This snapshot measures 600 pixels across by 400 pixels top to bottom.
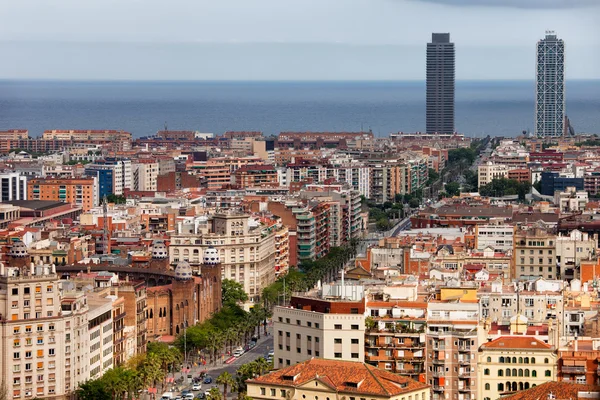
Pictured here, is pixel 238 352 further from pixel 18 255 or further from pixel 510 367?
pixel 510 367

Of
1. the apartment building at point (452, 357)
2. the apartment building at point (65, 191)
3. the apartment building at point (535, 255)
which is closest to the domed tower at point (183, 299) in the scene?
the apartment building at point (535, 255)

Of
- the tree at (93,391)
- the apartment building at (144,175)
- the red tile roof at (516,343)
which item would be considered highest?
the apartment building at (144,175)

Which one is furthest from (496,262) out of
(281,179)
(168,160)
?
(168,160)

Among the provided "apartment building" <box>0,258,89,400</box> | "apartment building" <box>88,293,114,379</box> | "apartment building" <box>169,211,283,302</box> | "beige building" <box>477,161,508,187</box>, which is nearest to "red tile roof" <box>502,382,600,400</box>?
"apartment building" <box>0,258,89,400</box>

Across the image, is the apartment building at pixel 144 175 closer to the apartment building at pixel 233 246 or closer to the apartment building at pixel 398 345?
→ the apartment building at pixel 233 246

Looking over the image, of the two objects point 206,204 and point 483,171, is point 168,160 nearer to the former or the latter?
point 483,171

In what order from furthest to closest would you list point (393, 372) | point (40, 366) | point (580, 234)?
1. point (580, 234)
2. point (40, 366)
3. point (393, 372)

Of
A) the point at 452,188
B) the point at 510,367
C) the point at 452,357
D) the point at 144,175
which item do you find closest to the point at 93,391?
the point at 452,357
